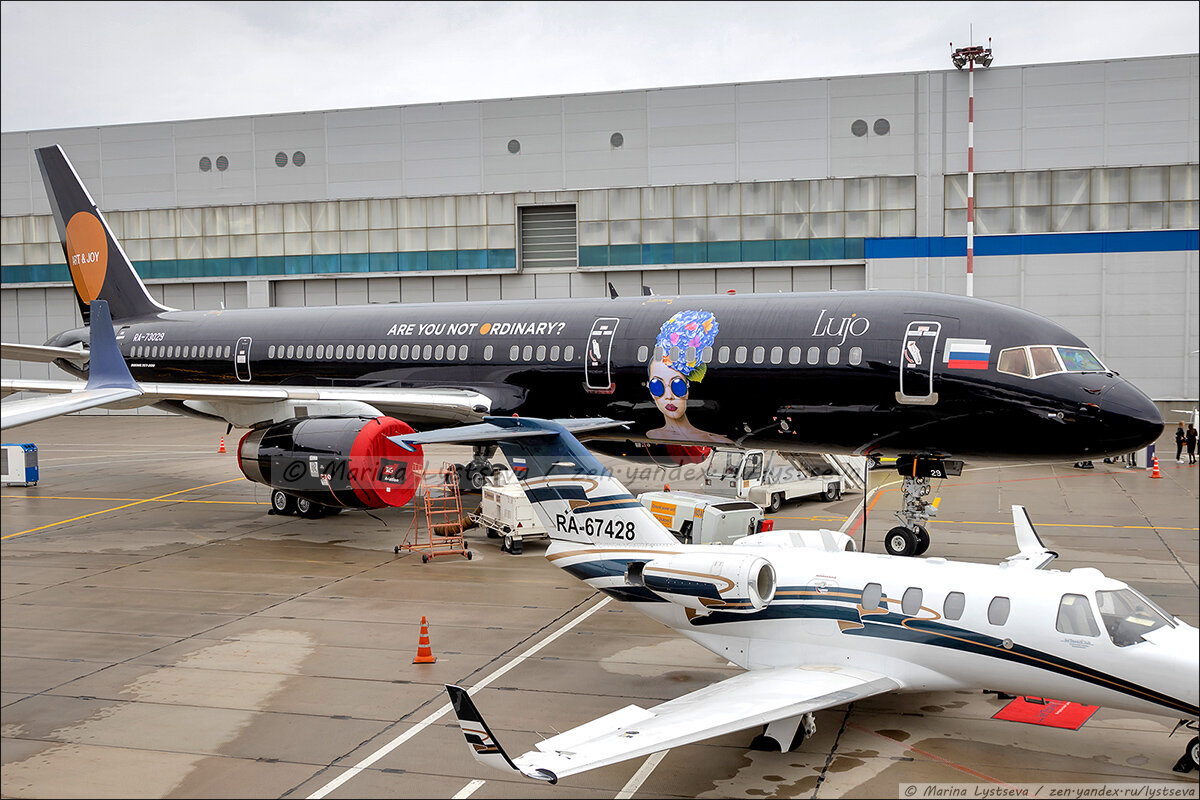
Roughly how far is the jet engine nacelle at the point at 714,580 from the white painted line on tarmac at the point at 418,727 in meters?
2.87

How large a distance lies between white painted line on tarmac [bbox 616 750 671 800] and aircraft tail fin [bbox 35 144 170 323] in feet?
88.5

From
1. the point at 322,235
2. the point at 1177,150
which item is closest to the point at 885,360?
the point at 1177,150

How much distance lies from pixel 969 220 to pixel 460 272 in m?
24.7

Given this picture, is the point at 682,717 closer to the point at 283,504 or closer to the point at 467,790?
the point at 467,790

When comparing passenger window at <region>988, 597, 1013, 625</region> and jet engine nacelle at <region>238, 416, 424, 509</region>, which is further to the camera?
jet engine nacelle at <region>238, 416, 424, 509</region>

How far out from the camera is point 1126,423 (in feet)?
52.9

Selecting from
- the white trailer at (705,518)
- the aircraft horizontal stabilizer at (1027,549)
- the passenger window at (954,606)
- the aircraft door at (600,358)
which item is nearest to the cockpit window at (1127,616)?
the passenger window at (954,606)

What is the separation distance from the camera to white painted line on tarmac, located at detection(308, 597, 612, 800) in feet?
32.4

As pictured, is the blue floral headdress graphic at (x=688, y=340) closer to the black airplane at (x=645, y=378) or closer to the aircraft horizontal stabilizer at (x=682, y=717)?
the black airplane at (x=645, y=378)

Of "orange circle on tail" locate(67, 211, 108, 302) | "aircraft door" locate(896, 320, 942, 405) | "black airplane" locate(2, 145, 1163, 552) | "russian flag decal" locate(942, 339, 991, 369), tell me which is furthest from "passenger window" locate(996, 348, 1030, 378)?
"orange circle on tail" locate(67, 211, 108, 302)

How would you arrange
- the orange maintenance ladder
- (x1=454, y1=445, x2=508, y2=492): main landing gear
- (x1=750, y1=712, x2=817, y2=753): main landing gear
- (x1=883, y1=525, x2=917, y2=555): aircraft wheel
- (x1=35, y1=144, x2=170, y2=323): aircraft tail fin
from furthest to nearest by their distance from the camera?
1. (x1=35, y1=144, x2=170, y2=323): aircraft tail fin
2. (x1=454, y1=445, x2=508, y2=492): main landing gear
3. the orange maintenance ladder
4. (x1=883, y1=525, x2=917, y2=555): aircraft wheel
5. (x1=750, y1=712, x2=817, y2=753): main landing gear

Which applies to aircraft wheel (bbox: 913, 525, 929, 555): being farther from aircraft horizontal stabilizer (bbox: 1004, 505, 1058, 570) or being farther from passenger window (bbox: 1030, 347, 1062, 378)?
aircraft horizontal stabilizer (bbox: 1004, 505, 1058, 570)

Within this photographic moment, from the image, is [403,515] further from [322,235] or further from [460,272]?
[322,235]

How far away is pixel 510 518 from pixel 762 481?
8.02 meters
